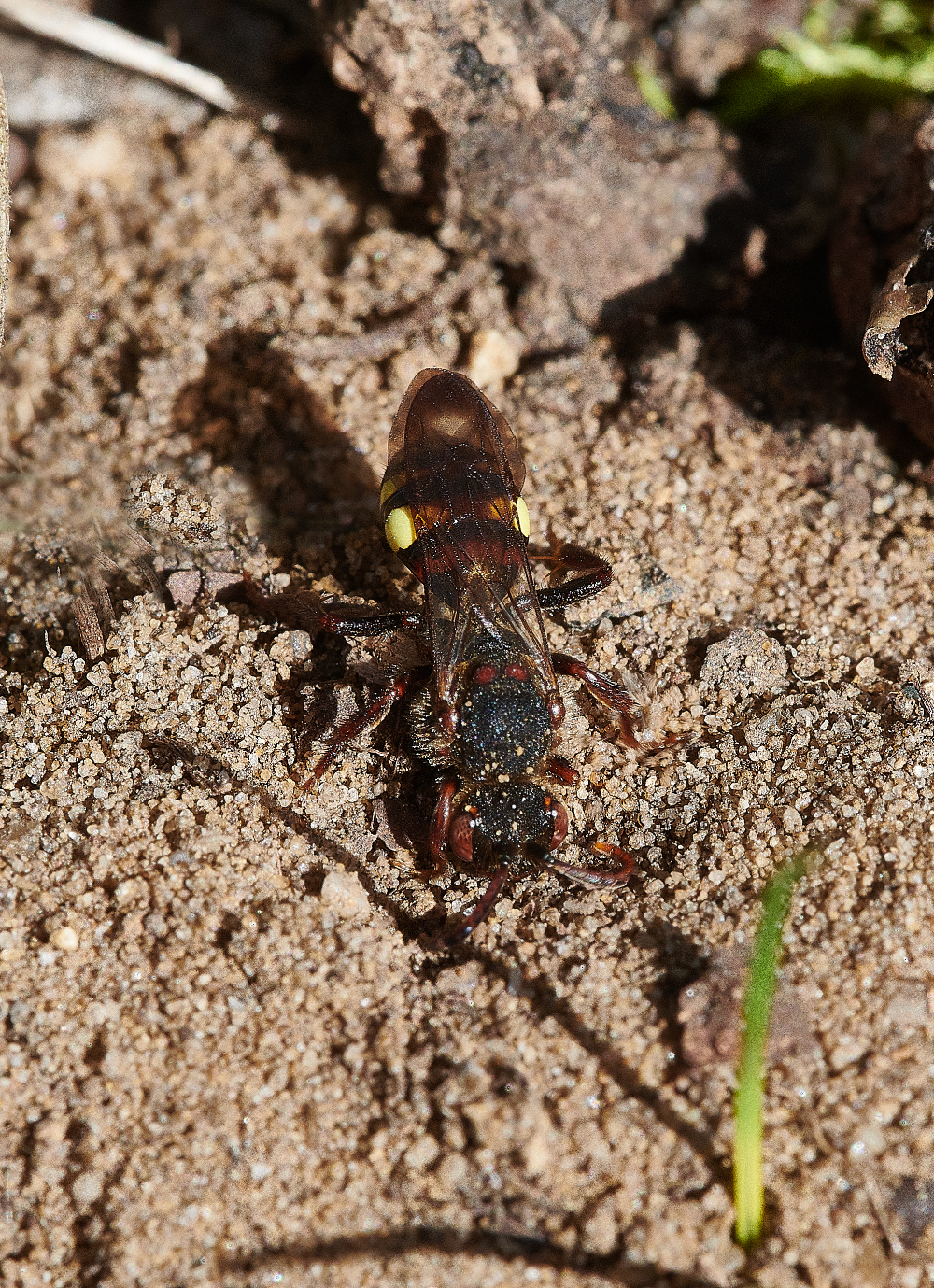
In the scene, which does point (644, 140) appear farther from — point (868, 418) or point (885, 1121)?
point (885, 1121)

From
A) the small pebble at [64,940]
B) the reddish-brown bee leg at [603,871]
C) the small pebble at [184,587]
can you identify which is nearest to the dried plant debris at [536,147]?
the small pebble at [184,587]

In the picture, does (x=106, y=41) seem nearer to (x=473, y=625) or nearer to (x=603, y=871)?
(x=473, y=625)

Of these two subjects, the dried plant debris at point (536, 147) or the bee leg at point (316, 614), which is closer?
the bee leg at point (316, 614)

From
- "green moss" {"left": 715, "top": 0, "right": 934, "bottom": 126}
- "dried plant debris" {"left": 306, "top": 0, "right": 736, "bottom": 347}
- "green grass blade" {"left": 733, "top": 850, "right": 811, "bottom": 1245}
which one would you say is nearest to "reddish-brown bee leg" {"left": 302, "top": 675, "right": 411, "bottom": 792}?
"green grass blade" {"left": 733, "top": 850, "right": 811, "bottom": 1245}

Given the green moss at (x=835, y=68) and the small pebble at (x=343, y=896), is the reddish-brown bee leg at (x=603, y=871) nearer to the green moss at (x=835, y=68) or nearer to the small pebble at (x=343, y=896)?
the small pebble at (x=343, y=896)

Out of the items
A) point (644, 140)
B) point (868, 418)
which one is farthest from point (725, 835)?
point (644, 140)
